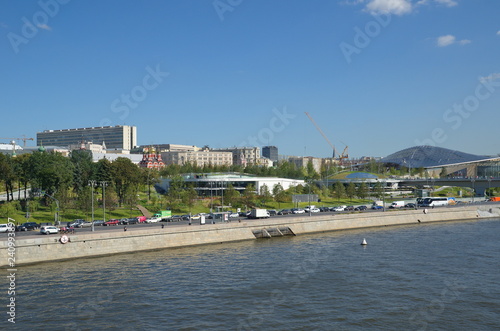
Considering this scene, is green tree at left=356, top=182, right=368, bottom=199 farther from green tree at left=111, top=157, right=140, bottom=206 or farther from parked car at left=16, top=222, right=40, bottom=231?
parked car at left=16, top=222, right=40, bottom=231

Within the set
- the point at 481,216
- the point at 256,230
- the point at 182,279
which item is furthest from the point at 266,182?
the point at 182,279

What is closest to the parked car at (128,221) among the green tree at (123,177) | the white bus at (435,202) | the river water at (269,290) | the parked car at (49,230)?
the parked car at (49,230)

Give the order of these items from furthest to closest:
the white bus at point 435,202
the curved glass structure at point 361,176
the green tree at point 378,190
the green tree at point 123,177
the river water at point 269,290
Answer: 1. the curved glass structure at point 361,176
2. the green tree at point 378,190
3. the white bus at point 435,202
4. the green tree at point 123,177
5. the river water at point 269,290

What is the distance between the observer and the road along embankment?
134ft

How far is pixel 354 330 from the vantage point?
24.2 m

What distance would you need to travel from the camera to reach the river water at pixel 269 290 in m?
25.6

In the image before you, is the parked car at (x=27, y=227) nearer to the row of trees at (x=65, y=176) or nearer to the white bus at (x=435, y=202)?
the row of trees at (x=65, y=176)

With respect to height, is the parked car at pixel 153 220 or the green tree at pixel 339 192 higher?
the green tree at pixel 339 192

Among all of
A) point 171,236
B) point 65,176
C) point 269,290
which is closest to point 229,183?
point 65,176

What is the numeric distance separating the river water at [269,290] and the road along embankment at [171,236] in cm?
155

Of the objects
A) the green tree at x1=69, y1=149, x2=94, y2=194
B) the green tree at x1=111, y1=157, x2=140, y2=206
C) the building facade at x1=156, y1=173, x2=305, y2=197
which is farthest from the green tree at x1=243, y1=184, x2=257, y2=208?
the green tree at x1=69, y1=149, x2=94, y2=194

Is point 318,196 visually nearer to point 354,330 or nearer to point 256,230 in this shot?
point 256,230

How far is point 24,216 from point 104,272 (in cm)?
3530

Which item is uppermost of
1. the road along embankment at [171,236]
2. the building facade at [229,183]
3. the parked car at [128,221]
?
the building facade at [229,183]
